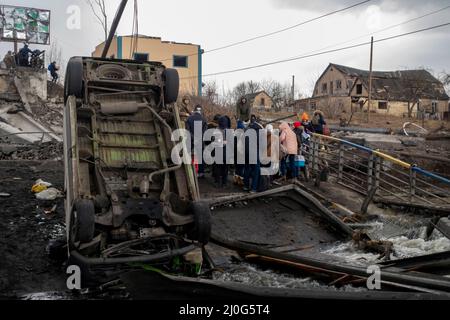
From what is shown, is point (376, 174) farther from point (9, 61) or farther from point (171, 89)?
point (9, 61)

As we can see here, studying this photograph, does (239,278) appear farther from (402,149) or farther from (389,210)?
(402,149)

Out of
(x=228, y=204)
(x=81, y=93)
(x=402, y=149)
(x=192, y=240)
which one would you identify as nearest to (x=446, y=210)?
(x=228, y=204)

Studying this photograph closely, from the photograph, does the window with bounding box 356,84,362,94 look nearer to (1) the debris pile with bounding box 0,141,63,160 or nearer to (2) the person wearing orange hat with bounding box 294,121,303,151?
(1) the debris pile with bounding box 0,141,63,160

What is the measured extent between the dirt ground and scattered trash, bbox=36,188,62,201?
0.45 feet

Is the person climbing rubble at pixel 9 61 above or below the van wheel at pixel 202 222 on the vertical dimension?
above

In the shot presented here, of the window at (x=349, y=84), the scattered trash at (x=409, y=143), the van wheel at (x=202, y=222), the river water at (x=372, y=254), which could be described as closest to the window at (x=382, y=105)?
the window at (x=349, y=84)

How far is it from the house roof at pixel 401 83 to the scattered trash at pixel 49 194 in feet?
→ 158

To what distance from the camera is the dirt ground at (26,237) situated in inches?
245

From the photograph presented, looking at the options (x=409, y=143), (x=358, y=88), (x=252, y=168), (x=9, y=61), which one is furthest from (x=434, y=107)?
(x=252, y=168)

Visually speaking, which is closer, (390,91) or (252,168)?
(252,168)

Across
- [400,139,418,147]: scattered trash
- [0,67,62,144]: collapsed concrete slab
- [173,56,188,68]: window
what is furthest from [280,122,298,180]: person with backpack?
[173,56,188,68]: window

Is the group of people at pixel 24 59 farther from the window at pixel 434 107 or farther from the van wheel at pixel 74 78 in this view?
the window at pixel 434 107

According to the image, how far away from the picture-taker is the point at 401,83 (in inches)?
2250

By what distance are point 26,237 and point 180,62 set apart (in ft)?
104
